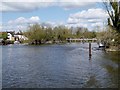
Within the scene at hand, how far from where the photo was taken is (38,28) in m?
130

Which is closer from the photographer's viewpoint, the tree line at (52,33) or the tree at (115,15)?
the tree at (115,15)

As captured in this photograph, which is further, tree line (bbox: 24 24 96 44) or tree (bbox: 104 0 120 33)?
tree line (bbox: 24 24 96 44)

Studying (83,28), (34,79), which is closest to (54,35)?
(83,28)

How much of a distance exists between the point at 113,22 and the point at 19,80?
20823 millimetres

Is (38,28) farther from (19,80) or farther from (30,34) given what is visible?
(19,80)

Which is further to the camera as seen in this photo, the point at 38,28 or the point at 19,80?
the point at 38,28

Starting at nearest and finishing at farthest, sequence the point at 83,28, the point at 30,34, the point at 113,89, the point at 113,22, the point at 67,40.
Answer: the point at 113,89 < the point at 113,22 < the point at 30,34 < the point at 67,40 < the point at 83,28

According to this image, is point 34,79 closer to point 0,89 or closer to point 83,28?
point 0,89

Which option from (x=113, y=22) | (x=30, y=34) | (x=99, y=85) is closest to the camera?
(x=99, y=85)

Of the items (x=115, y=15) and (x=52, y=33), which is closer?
(x=115, y=15)

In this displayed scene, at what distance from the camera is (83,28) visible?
579ft

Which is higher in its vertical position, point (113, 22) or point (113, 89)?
point (113, 22)

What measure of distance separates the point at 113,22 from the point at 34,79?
779 inches

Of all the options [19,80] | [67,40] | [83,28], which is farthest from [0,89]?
[83,28]
